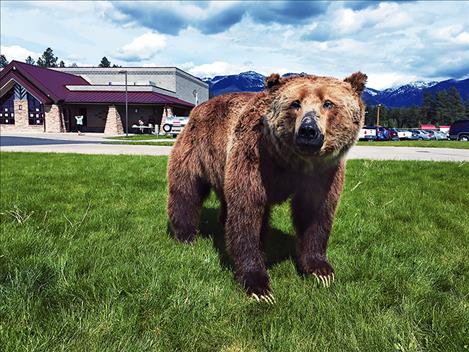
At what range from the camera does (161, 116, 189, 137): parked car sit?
28856mm

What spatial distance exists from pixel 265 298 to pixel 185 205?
5.32 ft

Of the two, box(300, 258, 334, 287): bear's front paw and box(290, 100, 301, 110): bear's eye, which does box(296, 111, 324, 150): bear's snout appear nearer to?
box(290, 100, 301, 110): bear's eye

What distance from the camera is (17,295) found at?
236 centimetres

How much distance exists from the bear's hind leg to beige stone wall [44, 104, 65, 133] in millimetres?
35382

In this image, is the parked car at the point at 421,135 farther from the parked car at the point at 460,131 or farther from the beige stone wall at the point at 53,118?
the beige stone wall at the point at 53,118

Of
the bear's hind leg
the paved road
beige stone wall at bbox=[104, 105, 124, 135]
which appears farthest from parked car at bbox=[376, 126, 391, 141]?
the bear's hind leg

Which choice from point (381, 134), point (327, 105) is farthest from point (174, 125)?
point (327, 105)

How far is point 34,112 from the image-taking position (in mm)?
36531

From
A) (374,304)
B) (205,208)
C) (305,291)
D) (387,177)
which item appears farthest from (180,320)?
(387,177)

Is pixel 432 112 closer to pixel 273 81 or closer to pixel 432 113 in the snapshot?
pixel 432 113

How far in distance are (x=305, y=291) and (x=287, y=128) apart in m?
1.13

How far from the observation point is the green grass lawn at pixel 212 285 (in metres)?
2.07

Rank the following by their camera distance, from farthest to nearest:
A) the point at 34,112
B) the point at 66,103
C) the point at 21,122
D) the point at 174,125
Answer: the point at 21,122 → the point at 34,112 → the point at 66,103 → the point at 174,125

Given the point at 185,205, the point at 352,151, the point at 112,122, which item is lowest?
the point at 185,205
